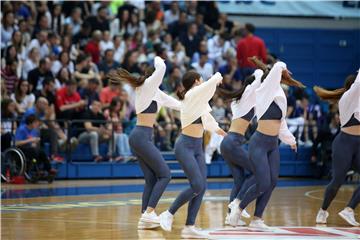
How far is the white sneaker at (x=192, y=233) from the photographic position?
1079 cm

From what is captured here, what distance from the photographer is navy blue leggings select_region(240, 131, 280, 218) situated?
38.1 ft

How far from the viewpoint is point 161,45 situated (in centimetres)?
2348

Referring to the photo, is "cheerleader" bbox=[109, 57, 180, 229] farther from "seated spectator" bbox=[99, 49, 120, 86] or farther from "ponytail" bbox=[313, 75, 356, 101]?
"seated spectator" bbox=[99, 49, 120, 86]

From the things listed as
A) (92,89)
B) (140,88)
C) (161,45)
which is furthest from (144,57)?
(140,88)

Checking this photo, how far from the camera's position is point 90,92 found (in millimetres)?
20922

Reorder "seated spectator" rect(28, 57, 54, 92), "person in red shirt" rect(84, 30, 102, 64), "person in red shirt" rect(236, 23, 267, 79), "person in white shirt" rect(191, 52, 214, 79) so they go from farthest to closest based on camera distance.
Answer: "person in white shirt" rect(191, 52, 214, 79), "person in red shirt" rect(236, 23, 267, 79), "person in red shirt" rect(84, 30, 102, 64), "seated spectator" rect(28, 57, 54, 92)

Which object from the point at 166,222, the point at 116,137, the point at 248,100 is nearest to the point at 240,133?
the point at 248,100

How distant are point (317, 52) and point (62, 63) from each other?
972cm

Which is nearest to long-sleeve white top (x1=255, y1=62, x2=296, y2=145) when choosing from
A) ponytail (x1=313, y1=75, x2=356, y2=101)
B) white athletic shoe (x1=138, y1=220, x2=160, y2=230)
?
ponytail (x1=313, y1=75, x2=356, y2=101)

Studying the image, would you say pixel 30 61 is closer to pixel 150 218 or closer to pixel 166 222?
pixel 150 218

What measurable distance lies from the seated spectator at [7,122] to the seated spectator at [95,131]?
1.61 m

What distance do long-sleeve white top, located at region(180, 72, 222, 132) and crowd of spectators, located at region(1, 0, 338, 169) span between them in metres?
8.02

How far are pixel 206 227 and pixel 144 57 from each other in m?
11.5

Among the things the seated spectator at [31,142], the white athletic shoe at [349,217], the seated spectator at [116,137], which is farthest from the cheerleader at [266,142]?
the seated spectator at [116,137]
